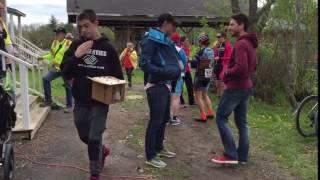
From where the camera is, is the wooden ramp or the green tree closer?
the wooden ramp

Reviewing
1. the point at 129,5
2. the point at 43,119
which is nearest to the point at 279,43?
the point at 43,119

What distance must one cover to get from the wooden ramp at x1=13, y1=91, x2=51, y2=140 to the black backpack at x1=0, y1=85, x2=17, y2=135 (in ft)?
6.77

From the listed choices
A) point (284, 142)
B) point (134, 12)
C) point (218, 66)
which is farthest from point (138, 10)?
point (284, 142)

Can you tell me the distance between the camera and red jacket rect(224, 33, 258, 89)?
609 cm

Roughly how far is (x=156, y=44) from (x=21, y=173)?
86.7 inches

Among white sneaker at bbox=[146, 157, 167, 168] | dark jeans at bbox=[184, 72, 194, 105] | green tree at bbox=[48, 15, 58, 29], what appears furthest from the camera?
green tree at bbox=[48, 15, 58, 29]

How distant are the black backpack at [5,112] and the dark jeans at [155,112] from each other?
163 cm

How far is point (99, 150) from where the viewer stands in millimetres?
5625

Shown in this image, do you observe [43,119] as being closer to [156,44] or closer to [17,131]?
[17,131]

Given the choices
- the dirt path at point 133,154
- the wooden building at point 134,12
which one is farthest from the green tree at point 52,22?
the dirt path at point 133,154

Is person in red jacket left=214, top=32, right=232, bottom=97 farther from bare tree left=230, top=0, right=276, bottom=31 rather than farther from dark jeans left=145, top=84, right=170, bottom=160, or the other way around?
dark jeans left=145, top=84, right=170, bottom=160

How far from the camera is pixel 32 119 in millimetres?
8875

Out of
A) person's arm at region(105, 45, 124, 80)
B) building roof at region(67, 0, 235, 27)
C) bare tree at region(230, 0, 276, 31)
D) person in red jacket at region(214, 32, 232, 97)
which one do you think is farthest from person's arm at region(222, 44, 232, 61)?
building roof at region(67, 0, 235, 27)

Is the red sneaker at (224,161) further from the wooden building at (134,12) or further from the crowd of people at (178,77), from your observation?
the wooden building at (134,12)
